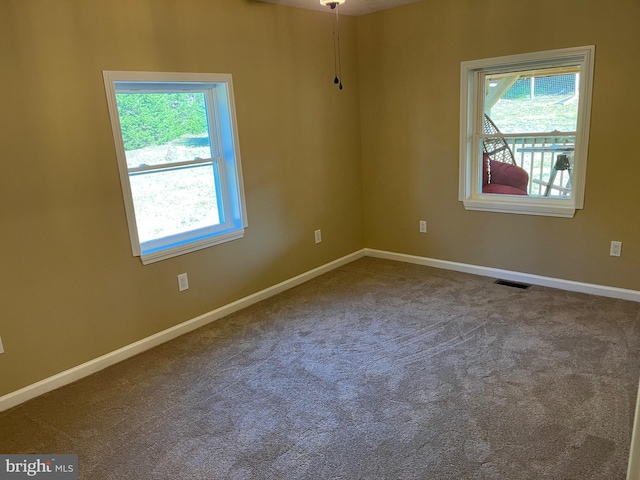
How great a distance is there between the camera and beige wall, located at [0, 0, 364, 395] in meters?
2.52

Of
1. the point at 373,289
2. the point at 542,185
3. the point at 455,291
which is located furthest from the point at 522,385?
the point at 542,185

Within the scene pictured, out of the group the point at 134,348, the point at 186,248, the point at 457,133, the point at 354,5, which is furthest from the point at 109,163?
the point at 457,133

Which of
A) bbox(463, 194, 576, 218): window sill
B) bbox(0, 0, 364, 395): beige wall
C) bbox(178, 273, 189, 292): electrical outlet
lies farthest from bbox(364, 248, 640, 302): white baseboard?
bbox(178, 273, 189, 292): electrical outlet

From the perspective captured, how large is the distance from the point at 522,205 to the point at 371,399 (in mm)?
2257

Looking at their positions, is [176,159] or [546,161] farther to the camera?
[546,161]

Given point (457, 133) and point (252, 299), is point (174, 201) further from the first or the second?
point (457, 133)

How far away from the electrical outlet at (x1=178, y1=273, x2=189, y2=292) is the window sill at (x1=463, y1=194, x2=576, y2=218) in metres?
2.46

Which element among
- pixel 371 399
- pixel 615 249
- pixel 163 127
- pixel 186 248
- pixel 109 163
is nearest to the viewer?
pixel 371 399

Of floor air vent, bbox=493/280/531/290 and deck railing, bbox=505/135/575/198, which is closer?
deck railing, bbox=505/135/575/198

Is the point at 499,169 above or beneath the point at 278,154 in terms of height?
beneath

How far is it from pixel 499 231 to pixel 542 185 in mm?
506

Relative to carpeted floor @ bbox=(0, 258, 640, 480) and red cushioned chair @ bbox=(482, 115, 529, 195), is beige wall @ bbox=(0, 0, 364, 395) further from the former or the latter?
red cushioned chair @ bbox=(482, 115, 529, 195)

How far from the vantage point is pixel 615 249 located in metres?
3.48

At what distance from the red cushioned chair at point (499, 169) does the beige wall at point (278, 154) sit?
0.84ft
